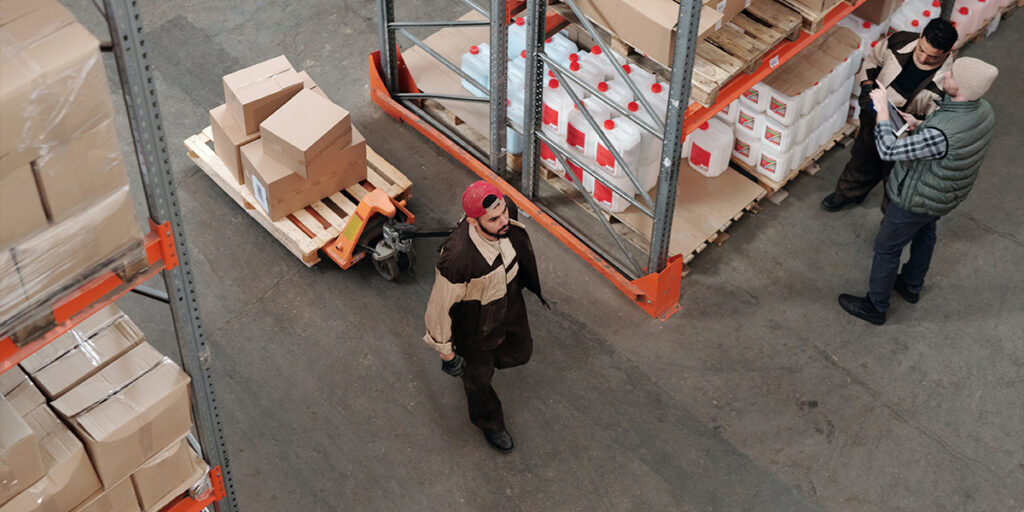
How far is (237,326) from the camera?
6.92 meters

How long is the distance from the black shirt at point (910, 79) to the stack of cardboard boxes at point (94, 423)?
4875mm

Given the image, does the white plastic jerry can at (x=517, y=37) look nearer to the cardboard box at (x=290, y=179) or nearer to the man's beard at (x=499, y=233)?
the cardboard box at (x=290, y=179)

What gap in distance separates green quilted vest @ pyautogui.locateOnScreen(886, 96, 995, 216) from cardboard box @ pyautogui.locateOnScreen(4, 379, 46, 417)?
4.85m

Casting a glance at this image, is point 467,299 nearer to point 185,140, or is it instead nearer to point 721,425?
point 721,425

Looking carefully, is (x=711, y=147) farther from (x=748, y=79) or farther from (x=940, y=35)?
(x=940, y=35)

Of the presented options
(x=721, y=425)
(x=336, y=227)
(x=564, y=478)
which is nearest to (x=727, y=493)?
(x=721, y=425)

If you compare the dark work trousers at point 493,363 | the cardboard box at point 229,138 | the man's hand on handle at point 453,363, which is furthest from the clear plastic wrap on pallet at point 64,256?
the cardboard box at point 229,138

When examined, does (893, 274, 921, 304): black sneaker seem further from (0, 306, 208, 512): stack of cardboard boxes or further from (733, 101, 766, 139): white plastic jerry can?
(0, 306, 208, 512): stack of cardboard boxes

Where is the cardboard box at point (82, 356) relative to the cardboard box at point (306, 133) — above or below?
above

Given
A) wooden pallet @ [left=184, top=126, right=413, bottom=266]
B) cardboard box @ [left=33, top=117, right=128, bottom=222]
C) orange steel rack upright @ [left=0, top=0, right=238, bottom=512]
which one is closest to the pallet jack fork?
wooden pallet @ [left=184, top=126, right=413, bottom=266]

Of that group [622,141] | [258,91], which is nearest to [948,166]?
[622,141]

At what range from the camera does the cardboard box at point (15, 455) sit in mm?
3473

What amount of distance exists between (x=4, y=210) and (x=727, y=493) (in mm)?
4415

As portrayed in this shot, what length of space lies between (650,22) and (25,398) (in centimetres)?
356
